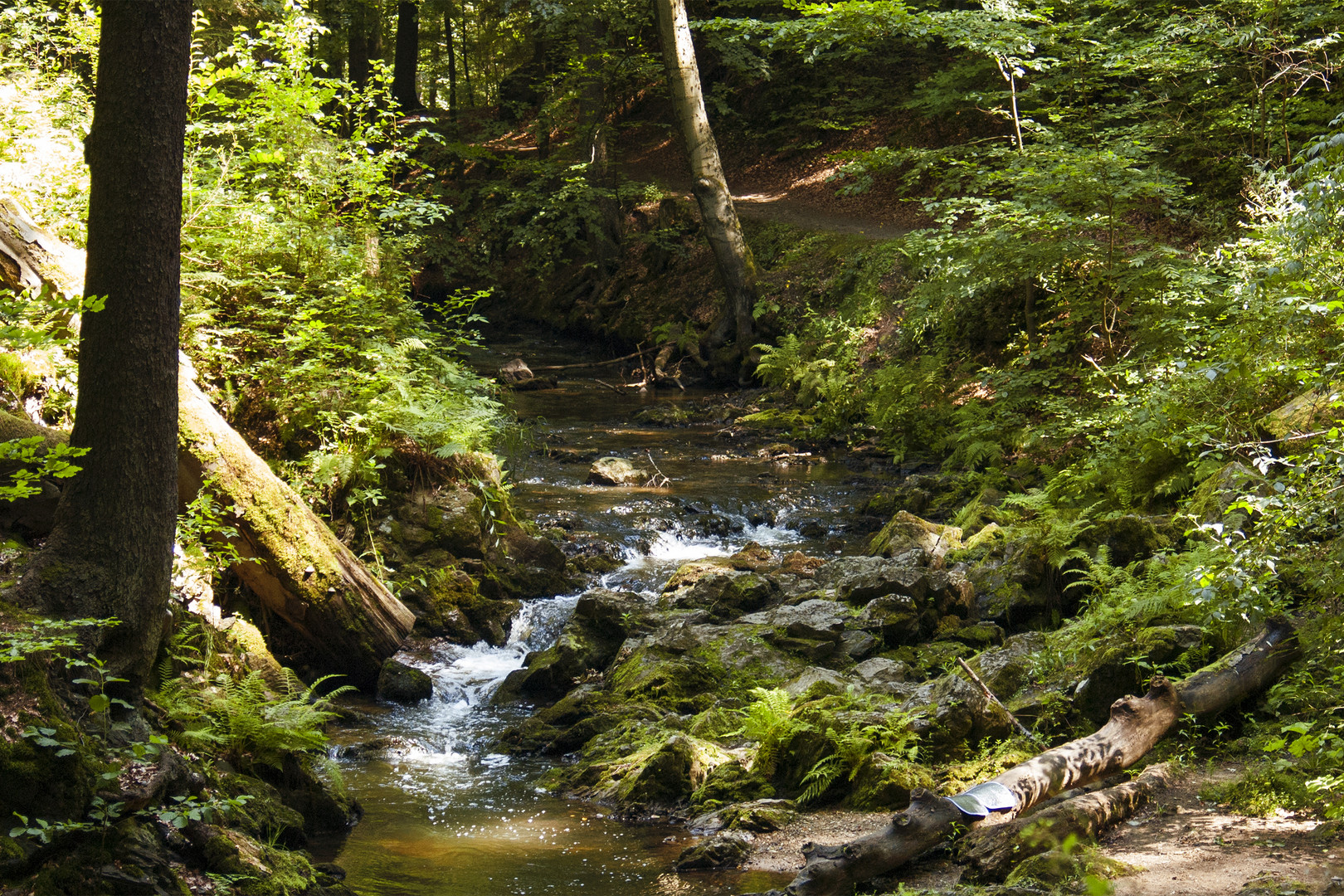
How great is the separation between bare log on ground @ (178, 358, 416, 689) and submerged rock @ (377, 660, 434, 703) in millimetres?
130

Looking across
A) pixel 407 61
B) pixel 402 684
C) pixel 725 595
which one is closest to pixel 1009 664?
pixel 725 595

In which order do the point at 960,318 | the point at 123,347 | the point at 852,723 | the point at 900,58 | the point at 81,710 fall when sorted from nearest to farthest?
the point at 81,710 < the point at 123,347 < the point at 852,723 < the point at 960,318 < the point at 900,58

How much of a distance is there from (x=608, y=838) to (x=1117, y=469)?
21.4 ft

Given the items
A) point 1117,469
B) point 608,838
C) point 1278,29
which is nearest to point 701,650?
point 608,838

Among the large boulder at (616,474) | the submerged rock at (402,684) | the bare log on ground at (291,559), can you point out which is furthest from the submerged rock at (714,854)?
the large boulder at (616,474)

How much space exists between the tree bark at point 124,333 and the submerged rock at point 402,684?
333 centimetres

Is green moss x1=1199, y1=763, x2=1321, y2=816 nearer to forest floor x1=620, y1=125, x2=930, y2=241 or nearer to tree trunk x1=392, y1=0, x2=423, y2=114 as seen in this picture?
forest floor x1=620, y1=125, x2=930, y2=241

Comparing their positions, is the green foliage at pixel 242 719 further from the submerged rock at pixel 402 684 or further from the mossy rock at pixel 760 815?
the mossy rock at pixel 760 815

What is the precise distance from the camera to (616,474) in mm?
13984

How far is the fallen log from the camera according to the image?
4.66 m

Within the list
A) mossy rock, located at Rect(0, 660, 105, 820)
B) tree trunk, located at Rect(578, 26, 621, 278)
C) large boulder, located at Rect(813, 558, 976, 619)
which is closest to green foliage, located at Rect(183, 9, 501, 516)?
large boulder, located at Rect(813, 558, 976, 619)

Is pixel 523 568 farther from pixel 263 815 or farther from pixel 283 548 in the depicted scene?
pixel 263 815

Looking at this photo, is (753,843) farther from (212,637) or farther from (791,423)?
(791,423)

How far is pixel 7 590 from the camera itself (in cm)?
467
